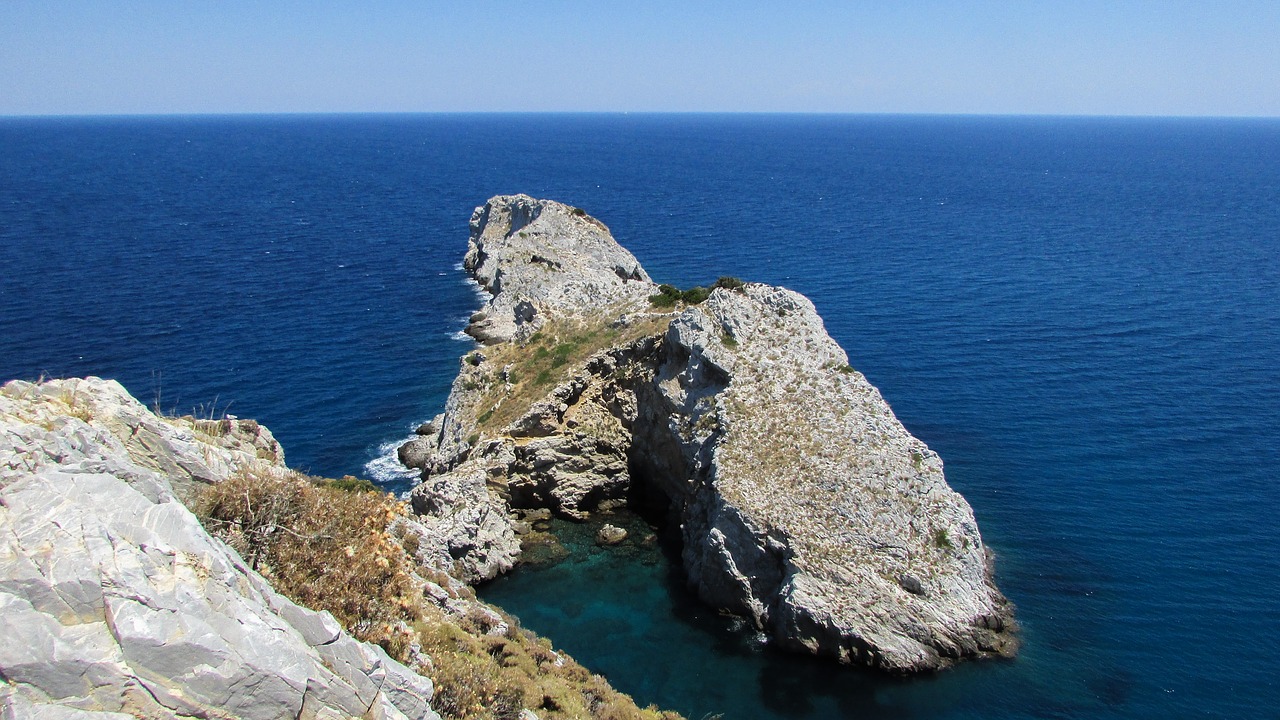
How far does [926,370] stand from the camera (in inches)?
2982

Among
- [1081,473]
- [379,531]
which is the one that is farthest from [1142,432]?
[379,531]

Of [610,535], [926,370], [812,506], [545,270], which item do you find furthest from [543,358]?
[926,370]

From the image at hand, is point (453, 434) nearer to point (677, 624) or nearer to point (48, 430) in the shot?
point (677, 624)

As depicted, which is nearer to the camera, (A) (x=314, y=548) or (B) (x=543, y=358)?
(A) (x=314, y=548)

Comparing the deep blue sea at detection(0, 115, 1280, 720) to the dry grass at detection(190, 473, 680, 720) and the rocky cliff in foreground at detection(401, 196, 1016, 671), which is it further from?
the dry grass at detection(190, 473, 680, 720)

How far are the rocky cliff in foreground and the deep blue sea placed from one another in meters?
2.50

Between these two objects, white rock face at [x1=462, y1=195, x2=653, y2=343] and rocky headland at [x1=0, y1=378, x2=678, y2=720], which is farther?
white rock face at [x1=462, y1=195, x2=653, y2=343]

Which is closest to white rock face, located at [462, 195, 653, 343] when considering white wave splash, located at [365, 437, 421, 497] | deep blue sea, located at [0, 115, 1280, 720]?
deep blue sea, located at [0, 115, 1280, 720]

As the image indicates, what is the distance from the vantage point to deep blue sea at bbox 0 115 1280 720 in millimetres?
40188

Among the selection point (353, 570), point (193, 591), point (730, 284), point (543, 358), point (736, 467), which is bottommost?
point (736, 467)

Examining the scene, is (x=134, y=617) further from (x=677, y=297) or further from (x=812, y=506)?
(x=677, y=297)

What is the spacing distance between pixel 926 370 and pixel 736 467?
37534 mm

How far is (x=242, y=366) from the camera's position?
74312mm

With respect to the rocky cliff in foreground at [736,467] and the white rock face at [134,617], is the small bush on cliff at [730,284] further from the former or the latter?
the white rock face at [134,617]
